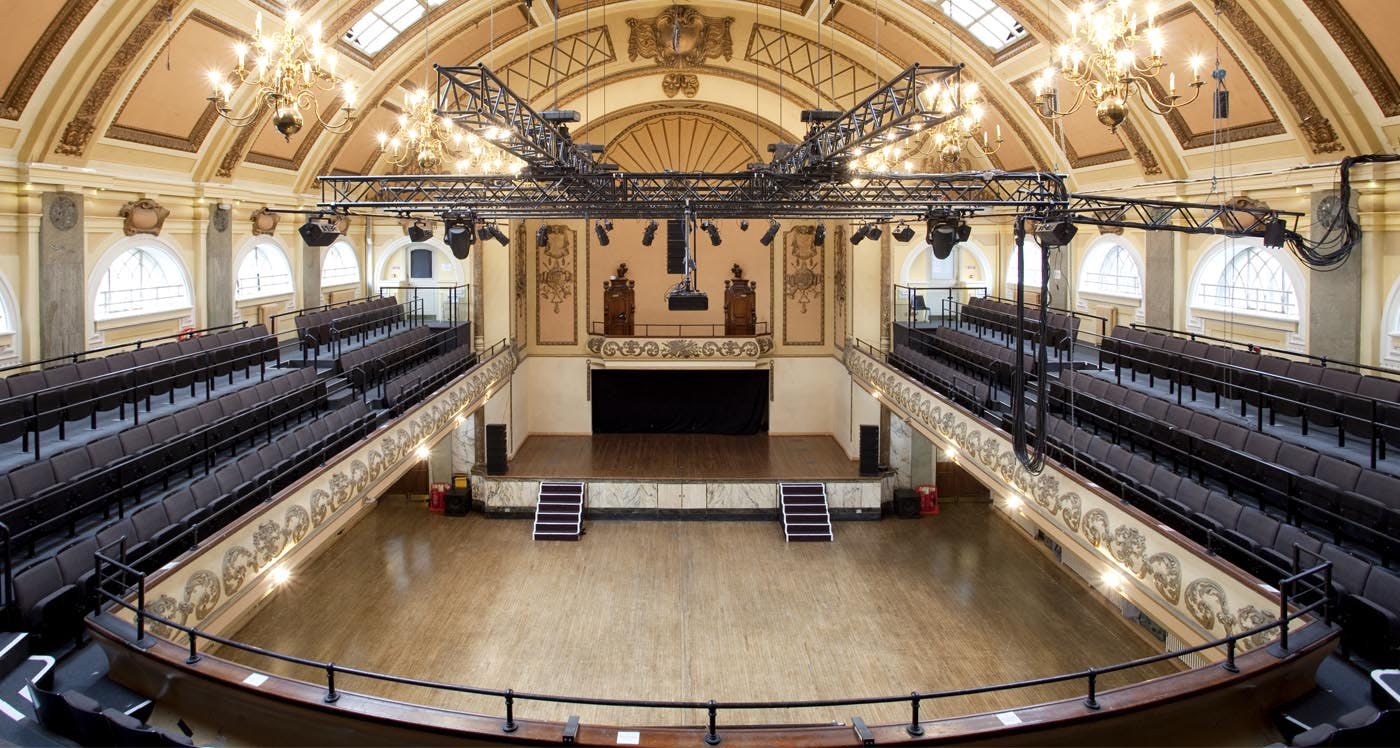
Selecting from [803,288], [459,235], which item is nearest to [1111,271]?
[803,288]

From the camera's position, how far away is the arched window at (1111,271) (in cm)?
1864

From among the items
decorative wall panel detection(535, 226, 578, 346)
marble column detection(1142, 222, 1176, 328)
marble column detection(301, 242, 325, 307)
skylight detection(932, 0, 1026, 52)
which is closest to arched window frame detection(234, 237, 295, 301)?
Result: marble column detection(301, 242, 325, 307)

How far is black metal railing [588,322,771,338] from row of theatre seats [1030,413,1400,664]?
1427cm

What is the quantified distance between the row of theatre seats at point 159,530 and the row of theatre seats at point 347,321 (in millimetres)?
4589

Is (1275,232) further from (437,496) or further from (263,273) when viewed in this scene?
(263,273)

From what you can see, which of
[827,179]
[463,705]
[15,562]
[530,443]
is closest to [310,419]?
[463,705]

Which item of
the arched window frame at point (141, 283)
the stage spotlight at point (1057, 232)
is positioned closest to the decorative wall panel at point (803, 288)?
the stage spotlight at point (1057, 232)

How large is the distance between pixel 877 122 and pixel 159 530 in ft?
29.0

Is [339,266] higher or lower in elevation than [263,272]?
higher

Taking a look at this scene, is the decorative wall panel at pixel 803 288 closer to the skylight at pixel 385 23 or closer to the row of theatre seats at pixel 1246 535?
the skylight at pixel 385 23

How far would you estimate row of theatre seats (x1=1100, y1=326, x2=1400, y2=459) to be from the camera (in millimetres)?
9969

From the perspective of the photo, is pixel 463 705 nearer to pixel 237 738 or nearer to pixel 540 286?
pixel 237 738

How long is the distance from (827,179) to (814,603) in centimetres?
791

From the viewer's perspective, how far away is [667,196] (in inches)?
633
